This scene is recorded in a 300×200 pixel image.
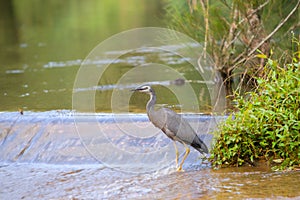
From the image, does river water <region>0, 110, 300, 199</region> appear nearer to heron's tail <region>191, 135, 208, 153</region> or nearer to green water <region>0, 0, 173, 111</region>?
heron's tail <region>191, 135, 208, 153</region>

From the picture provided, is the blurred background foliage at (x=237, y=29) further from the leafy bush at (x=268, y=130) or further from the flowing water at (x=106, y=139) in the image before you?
the leafy bush at (x=268, y=130)

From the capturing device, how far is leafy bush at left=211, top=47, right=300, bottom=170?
464cm

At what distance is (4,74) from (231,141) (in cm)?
592

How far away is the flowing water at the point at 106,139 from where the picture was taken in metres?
4.48

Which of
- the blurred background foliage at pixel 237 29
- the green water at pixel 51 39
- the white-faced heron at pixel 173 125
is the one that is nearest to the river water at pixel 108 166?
the white-faced heron at pixel 173 125

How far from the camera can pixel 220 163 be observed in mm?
4773

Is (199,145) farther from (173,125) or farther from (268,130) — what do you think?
(268,130)

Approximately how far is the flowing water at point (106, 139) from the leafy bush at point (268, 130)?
140mm

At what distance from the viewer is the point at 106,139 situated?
229 inches

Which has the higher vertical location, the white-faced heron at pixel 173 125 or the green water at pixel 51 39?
the green water at pixel 51 39

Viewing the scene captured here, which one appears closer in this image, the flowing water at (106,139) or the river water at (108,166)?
the river water at (108,166)

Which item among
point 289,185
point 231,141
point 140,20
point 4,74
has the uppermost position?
point 140,20

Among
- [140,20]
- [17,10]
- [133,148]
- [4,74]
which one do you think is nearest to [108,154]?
[133,148]

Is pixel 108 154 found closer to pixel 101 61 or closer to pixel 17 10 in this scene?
pixel 101 61
